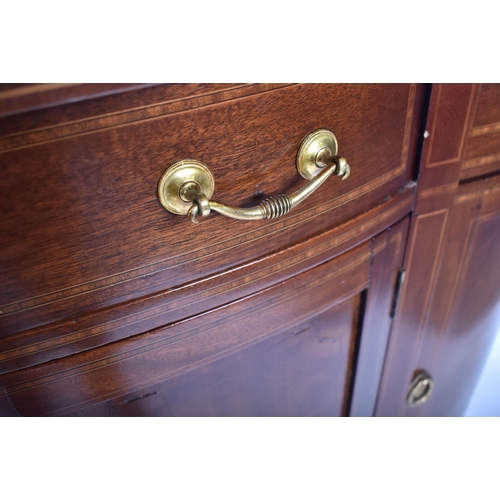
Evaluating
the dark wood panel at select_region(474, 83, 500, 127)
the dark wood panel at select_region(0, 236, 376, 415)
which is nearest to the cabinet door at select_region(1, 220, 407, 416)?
the dark wood panel at select_region(0, 236, 376, 415)

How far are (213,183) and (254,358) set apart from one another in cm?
18

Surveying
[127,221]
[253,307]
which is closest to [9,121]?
[127,221]

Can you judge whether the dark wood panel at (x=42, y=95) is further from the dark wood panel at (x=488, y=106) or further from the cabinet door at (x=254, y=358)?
the dark wood panel at (x=488, y=106)

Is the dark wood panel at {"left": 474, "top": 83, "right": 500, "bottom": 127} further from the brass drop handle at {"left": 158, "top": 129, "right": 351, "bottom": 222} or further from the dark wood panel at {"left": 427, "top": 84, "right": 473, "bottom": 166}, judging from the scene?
the brass drop handle at {"left": 158, "top": 129, "right": 351, "bottom": 222}

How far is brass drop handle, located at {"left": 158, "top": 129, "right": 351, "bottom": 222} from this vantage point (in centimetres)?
24

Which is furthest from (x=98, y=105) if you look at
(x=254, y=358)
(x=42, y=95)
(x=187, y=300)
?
(x=254, y=358)

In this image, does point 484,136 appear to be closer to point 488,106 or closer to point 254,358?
point 488,106

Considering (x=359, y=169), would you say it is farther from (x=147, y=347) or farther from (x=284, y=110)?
(x=147, y=347)

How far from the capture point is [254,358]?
1.23 ft

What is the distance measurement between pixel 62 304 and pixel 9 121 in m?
0.11

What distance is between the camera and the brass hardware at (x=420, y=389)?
0.56 m

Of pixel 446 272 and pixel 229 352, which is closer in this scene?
pixel 229 352

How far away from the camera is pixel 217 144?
244mm
